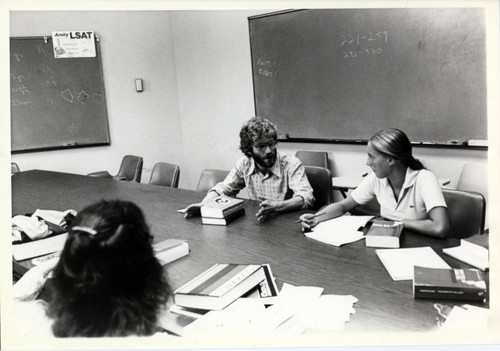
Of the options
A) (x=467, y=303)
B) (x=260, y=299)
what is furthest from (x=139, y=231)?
(x=467, y=303)

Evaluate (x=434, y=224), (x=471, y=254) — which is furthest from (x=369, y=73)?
(x=471, y=254)

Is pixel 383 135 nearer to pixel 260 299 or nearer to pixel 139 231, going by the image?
pixel 260 299

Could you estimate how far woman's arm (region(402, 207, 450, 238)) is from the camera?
1712 mm

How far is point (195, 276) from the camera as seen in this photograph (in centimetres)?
154

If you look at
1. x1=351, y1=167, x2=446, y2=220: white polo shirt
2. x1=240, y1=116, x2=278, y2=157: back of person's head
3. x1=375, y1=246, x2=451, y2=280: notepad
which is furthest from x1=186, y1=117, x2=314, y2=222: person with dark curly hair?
x1=375, y1=246, x2=451, y2=280: notepad

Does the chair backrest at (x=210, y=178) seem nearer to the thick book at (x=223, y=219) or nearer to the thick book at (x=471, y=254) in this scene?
the thick book at (x=223, y=219)

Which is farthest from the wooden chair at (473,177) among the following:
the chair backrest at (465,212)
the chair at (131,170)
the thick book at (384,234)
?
the chair at (131,170)

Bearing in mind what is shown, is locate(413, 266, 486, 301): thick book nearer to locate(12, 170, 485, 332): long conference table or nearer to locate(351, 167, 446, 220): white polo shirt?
locate(12, 170, 485, 332): long conference table

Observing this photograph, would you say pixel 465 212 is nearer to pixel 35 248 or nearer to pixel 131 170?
pixel 35 248

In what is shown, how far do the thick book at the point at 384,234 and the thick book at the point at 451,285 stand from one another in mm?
348

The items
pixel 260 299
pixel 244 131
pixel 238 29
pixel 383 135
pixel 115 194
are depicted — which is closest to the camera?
pixel 260 299

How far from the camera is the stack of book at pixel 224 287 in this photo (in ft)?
4.17

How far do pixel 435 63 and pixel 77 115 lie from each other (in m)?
3.73

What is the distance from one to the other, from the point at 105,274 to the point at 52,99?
4258mm
